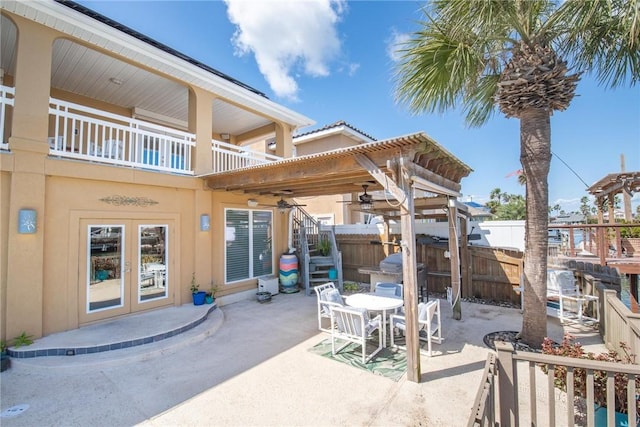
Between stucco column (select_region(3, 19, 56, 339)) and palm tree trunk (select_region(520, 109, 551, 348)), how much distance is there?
9626 millimetres

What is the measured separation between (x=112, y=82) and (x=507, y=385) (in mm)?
11130

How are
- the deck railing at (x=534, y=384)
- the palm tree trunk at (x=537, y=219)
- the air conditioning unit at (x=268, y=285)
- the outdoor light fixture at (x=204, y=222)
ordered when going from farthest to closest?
the air conditioning unit at (x=268, y=285), the outdoor light fixture at (x=204, y=222), the palm tree trunk at (x=537, y=219), the deck railing at (x=534, y=384)

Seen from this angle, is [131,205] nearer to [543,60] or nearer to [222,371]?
[222,371]

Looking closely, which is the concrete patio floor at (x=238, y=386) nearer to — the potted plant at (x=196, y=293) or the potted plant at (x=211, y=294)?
the potted plant at (x=196, y=293)

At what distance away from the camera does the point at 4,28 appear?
20.3 feet

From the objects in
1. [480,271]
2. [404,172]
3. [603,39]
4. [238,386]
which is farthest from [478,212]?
[238,386]

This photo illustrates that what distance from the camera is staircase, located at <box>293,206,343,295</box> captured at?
10531mm

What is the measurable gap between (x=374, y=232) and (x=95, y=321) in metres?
8.97

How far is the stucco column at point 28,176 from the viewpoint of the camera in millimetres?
5332

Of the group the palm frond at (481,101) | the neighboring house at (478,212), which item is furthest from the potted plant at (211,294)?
the neighboring house at (478,212)

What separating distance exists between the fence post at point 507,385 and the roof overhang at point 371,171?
2.85 m

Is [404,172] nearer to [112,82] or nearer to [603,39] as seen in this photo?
[603,39]

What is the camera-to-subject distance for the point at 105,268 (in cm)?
675

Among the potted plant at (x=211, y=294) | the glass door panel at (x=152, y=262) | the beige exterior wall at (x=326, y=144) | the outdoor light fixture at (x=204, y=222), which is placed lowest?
the potted plant at (x=211, y=294)
